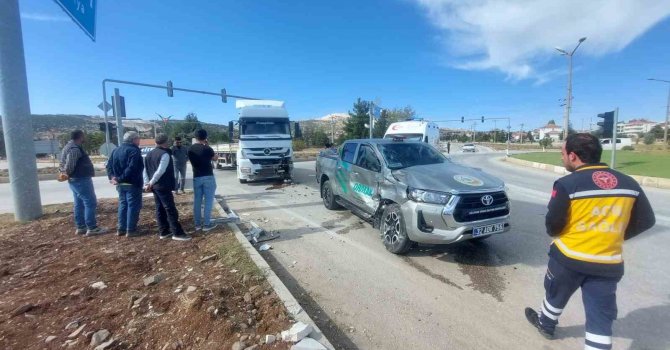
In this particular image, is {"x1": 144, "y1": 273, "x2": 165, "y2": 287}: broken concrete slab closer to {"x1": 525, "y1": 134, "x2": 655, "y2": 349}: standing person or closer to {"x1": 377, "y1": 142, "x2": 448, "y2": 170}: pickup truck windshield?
{"x1": 377, "y1": 142, "x2": 448, "y2": 170}: pickup truck windshield

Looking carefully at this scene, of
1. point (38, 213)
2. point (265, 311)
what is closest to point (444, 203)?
point (265, 311)

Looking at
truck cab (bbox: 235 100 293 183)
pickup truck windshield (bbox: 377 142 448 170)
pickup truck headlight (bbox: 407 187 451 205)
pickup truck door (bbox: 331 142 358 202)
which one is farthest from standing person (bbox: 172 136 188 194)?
pickup truck headlight (bbox: 407 187 451 205)

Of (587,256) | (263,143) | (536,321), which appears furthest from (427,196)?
(263,143)

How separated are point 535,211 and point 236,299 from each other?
7571mm

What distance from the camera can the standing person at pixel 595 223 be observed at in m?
2.32

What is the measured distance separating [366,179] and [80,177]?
5140mm

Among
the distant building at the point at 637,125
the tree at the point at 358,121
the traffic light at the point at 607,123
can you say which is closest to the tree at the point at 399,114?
the tree at the point at 358,121

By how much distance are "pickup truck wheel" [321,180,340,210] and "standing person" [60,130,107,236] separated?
4667 millimetres

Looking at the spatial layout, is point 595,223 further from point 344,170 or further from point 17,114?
point 17,114

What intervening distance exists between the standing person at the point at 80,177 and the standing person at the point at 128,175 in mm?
562

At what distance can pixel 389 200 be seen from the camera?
5172 millimetres

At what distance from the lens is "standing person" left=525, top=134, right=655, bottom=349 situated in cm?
232

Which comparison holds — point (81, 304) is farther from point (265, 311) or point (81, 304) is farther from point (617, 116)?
point (617, 116)

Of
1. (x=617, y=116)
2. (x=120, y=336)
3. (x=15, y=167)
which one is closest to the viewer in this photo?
(x=120, y=336)
